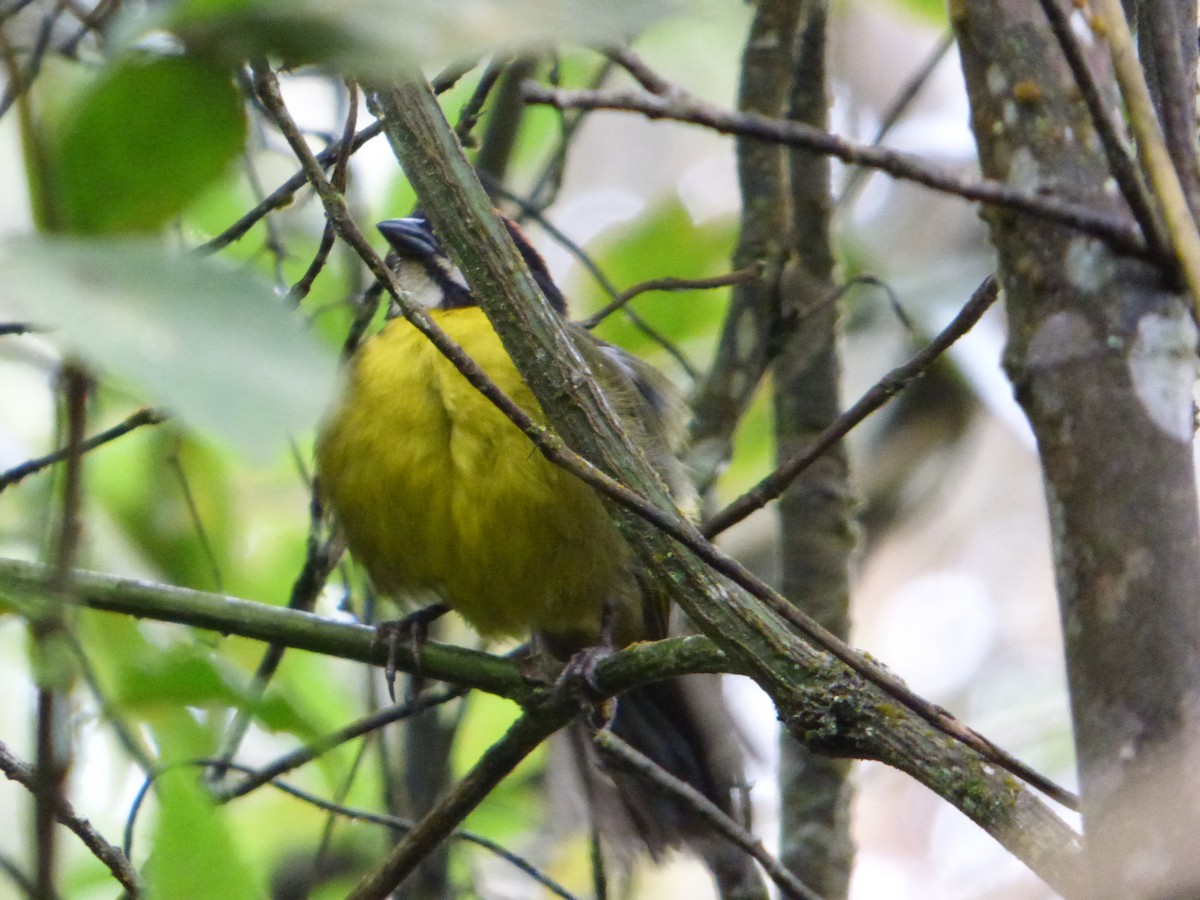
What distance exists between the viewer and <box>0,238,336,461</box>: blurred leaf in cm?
59

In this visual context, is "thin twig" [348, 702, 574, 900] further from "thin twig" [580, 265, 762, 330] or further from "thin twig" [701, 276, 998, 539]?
"thin twig" [580, 265, 762, 330]

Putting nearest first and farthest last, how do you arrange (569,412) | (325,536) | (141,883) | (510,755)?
(141,883) → (569,412) → (510,755) → (325,536)

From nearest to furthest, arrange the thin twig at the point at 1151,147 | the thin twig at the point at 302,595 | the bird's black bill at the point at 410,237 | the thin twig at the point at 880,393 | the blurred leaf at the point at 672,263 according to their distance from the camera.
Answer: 1. the thin twig at the point at 1151,147
2. the thin twig at the point at 880,393
3. the thin twig at the point at 302,595
4. the bird's black bill at the point at 410,237
5. the blurred leaf at the point at 672,263

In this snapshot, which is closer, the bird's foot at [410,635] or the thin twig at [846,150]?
the thin twig at [846,150]

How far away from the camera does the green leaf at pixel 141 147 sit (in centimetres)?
71

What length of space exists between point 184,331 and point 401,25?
167mm

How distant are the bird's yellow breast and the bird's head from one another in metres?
0.44

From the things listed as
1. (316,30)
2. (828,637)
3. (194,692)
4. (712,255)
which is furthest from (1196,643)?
(712,255)

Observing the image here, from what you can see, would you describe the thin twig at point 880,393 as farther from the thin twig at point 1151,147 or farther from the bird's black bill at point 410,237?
the bird's black bill at point 410,237

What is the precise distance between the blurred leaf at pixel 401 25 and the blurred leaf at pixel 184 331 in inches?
4.3

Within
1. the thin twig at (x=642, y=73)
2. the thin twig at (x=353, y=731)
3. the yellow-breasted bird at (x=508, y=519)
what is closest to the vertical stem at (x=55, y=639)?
the thin twig at (x=642, y=73)

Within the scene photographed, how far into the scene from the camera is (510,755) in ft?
7.77

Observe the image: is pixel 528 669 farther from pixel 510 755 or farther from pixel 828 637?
pixel 828 637

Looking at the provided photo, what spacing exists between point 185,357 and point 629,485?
1.19 metres
